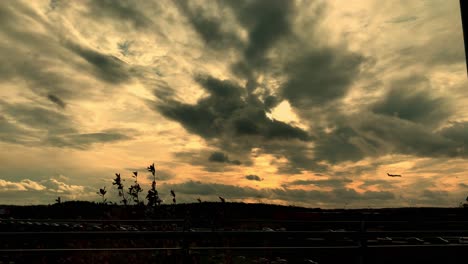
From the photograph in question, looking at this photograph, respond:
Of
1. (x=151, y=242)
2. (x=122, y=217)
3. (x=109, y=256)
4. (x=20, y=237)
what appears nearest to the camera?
(x=20, y=237)

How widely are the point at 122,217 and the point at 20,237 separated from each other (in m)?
6.23

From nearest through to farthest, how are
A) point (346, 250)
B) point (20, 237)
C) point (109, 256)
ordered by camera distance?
1. point (20, 237)
2. point (346, 250)
3. point (109, 256)

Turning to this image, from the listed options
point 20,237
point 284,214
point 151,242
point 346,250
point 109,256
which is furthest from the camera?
point 284,214

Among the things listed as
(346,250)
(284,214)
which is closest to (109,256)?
(346,250)

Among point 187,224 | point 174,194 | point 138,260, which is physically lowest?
point 138,260

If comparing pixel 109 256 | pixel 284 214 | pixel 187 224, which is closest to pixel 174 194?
pixel 109 256

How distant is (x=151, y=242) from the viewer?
12367 mm

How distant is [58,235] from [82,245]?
4.76 metres

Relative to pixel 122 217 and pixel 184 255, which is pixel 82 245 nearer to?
pixel 122 217

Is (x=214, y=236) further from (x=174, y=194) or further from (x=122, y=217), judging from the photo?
(x=122, y=217)

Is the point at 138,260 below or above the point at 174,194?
below

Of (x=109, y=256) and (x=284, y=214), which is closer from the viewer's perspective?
(x=109, y=256)

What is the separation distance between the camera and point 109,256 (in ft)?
38.1

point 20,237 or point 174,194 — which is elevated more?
point 174,194
